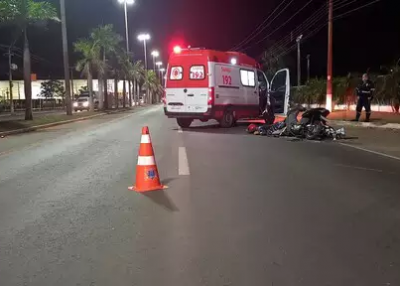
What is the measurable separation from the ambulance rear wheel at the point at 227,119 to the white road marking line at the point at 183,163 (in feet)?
24.6

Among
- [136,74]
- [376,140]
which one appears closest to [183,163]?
[376,140]

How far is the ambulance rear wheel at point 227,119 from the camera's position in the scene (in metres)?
20.1

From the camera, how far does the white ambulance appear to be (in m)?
18.9

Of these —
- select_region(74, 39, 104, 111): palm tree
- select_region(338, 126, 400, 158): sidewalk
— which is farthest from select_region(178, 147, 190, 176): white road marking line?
select_region(74, 39, 104, 111): palm tree

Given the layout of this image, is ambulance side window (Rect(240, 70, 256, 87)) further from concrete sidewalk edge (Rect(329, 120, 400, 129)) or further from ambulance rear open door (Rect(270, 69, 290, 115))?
concrete sidewalk edge (Rect(329, 120, 400, 129))

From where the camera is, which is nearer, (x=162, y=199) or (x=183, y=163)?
(x=162, y=199)

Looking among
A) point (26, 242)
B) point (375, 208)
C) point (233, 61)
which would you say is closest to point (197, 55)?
point (233, 61)

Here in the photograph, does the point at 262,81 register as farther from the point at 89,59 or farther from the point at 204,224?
the point at 89,59

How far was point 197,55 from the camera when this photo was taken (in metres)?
19.1

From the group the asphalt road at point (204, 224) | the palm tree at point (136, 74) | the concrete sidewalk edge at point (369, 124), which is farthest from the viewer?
the palm tree at point (136, 74)

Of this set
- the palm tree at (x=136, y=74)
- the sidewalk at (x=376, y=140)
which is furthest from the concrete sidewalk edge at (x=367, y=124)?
the palm tree at (x=136, y=74)

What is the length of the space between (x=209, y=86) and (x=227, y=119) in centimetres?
216

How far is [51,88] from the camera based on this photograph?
8800cm

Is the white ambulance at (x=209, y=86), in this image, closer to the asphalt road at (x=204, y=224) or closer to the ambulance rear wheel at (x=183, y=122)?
the ambulance rear wheel at (x=183, y=122)
